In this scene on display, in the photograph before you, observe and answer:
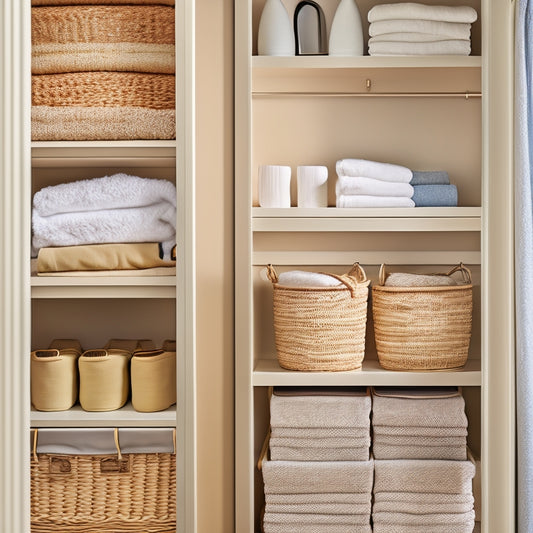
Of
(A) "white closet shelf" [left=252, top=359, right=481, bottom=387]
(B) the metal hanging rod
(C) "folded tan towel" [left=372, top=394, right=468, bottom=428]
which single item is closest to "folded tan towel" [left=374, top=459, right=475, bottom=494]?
(C) "folded tan towel" [left=372, top=394, right=468, bottom=428]

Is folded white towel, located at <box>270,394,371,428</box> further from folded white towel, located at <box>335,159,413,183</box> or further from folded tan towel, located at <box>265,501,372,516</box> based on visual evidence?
folded white towel, located at <box>335,159,413,183</box>

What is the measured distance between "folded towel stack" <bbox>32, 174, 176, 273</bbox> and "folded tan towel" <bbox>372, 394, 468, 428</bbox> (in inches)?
28.4

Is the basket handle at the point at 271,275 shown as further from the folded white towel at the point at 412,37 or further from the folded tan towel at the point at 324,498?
the folded white towel at the point at 412,37

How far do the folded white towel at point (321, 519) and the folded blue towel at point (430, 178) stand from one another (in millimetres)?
954

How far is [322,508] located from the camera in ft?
6.44

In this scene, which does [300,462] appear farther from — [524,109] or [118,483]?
[524,109]

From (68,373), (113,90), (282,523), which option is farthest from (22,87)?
(282,523)

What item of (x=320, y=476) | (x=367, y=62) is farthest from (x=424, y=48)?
(x=320, y=476)

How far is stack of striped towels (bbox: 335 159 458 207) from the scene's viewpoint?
201 centimetres

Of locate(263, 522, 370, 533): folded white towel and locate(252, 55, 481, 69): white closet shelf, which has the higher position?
locate(252, 55, 481, 69): white closet shelf

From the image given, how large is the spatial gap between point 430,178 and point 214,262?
0.68 m

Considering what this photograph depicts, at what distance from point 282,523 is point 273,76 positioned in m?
1.27

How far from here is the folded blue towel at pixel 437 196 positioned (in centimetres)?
203

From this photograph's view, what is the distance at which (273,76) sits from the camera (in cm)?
208
